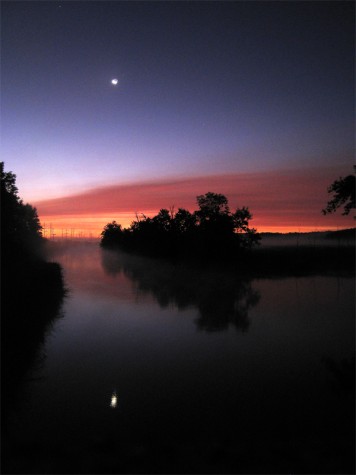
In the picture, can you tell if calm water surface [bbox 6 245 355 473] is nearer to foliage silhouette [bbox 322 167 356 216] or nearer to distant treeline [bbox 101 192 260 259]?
foliage silhouette [bbox 322 167 356 216]

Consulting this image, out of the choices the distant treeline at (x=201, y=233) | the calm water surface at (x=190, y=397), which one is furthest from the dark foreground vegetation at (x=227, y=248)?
the calm water surface at (x=190, y=397)

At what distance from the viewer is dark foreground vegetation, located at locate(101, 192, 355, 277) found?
5419 centimetres

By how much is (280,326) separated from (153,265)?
47.3m

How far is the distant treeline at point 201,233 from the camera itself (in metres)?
55.2

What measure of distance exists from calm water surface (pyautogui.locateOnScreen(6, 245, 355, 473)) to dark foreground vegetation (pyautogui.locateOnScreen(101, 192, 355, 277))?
1285 inches

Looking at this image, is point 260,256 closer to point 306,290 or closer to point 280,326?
point 306,290

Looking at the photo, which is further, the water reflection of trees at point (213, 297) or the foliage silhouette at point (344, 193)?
the water reflection of trees at point (213, 297)

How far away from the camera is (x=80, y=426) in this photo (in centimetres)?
805

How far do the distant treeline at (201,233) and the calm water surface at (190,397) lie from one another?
33.4 metres

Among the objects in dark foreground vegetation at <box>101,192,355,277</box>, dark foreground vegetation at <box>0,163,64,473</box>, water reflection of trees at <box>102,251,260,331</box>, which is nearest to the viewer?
dark foreground vegetation at <box>0,163,64,473</box>

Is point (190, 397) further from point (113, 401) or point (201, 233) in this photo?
point (201, 233)

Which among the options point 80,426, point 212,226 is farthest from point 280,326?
point 212,226

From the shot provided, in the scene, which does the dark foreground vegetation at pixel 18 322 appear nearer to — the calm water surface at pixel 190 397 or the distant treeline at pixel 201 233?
the calm water surface at pixel 190 397

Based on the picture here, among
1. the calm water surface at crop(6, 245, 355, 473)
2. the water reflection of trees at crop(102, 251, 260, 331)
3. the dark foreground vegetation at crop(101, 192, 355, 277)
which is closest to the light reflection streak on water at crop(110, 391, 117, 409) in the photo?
the calm water surface at crop(6, 245, 355, 473)
